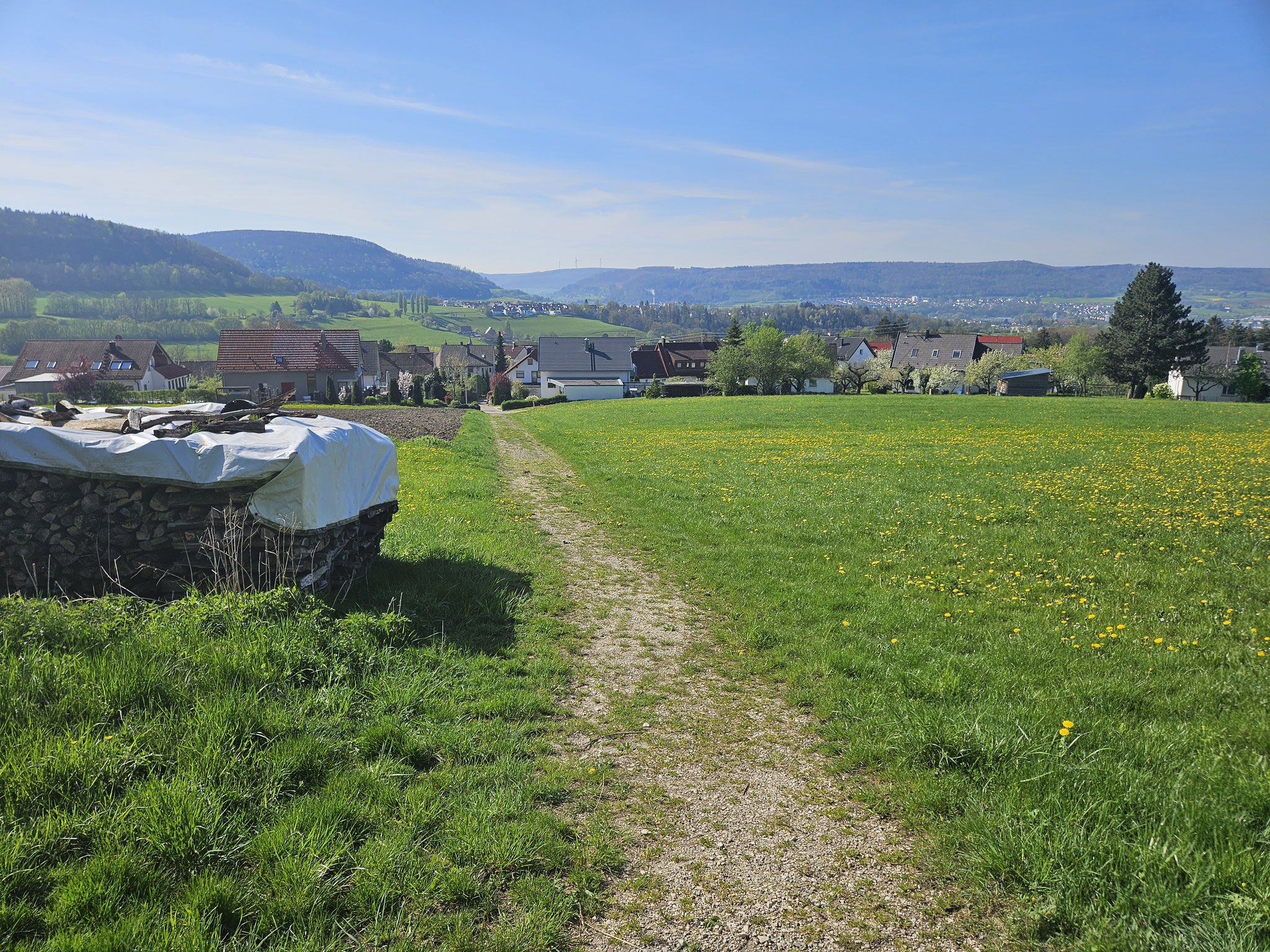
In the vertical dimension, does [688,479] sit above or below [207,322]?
below

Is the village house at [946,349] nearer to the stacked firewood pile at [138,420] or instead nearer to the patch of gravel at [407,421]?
the patch of gravel at [407,421]

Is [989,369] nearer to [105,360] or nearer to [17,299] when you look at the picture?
[105,360]

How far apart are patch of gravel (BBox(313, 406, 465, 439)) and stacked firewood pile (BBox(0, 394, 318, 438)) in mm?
15060

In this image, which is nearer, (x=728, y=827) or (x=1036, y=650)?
(x=728, y=827)

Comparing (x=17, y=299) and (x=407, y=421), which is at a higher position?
(x=17, y=299)

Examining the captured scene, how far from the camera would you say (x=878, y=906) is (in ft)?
11.6

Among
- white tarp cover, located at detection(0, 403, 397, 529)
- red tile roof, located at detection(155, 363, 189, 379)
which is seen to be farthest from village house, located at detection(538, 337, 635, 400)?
white tarp cover, located at detection(0, 403, 397, 529)

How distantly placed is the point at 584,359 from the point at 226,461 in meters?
82.8

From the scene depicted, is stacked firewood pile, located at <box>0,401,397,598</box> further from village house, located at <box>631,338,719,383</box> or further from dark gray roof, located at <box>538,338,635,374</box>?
village house, located at <box>631,338,719,383</box>

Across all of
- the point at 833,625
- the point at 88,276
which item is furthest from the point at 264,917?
the point at 88,276

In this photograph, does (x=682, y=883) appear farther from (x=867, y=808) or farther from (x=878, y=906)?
(x=867, y=808)

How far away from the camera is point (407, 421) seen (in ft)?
125

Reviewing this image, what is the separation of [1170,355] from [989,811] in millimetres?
79949

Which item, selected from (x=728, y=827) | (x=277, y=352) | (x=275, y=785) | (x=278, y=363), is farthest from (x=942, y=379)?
(x=275, y=785)
